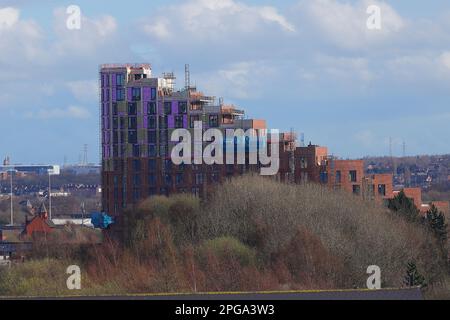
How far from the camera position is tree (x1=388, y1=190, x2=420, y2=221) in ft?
218

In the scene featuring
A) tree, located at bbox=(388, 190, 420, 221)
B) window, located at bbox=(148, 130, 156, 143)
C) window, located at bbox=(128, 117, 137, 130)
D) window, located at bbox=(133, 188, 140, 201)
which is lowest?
tree, located at bbox=(388, 190, 420, 221)

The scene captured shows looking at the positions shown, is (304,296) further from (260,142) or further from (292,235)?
(260,142)

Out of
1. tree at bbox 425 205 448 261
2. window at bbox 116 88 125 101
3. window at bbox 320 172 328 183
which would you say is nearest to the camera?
tree at bbox 425 205 448 261

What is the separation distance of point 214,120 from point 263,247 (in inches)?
1086

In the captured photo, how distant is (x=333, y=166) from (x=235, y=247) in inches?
893

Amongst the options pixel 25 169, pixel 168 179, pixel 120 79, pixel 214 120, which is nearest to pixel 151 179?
pixel 168 179

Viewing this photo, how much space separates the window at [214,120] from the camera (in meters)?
86.4

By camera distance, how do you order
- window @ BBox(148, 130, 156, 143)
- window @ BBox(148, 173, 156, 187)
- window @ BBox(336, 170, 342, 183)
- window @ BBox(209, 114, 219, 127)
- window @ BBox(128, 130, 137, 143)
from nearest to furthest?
window @ BBox(336, 170, 342, 183)
window @ BBox(209, 114, 219, 127)
window @ BBox(148, 173, 156, 187)
window @ BBox(148, 130, 156, 143)
window @ BBox(128, 130, 137, 143)

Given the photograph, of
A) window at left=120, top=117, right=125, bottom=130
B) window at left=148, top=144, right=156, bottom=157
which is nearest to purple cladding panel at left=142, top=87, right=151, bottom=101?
window at left=120, top=117, right=125, bottom=130

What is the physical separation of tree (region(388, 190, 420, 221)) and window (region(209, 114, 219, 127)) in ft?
61.4

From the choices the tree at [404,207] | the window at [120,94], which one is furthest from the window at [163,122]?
the tree at [404,207]

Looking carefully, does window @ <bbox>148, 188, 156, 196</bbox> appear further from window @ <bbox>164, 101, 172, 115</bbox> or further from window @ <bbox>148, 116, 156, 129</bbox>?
window @ <bbox>164, 101, 172, 115</bbox>

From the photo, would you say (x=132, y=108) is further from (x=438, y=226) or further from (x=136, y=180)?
(x=438, y=226)

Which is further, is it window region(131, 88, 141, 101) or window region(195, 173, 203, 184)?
window region(131, 88, 141, 101)
